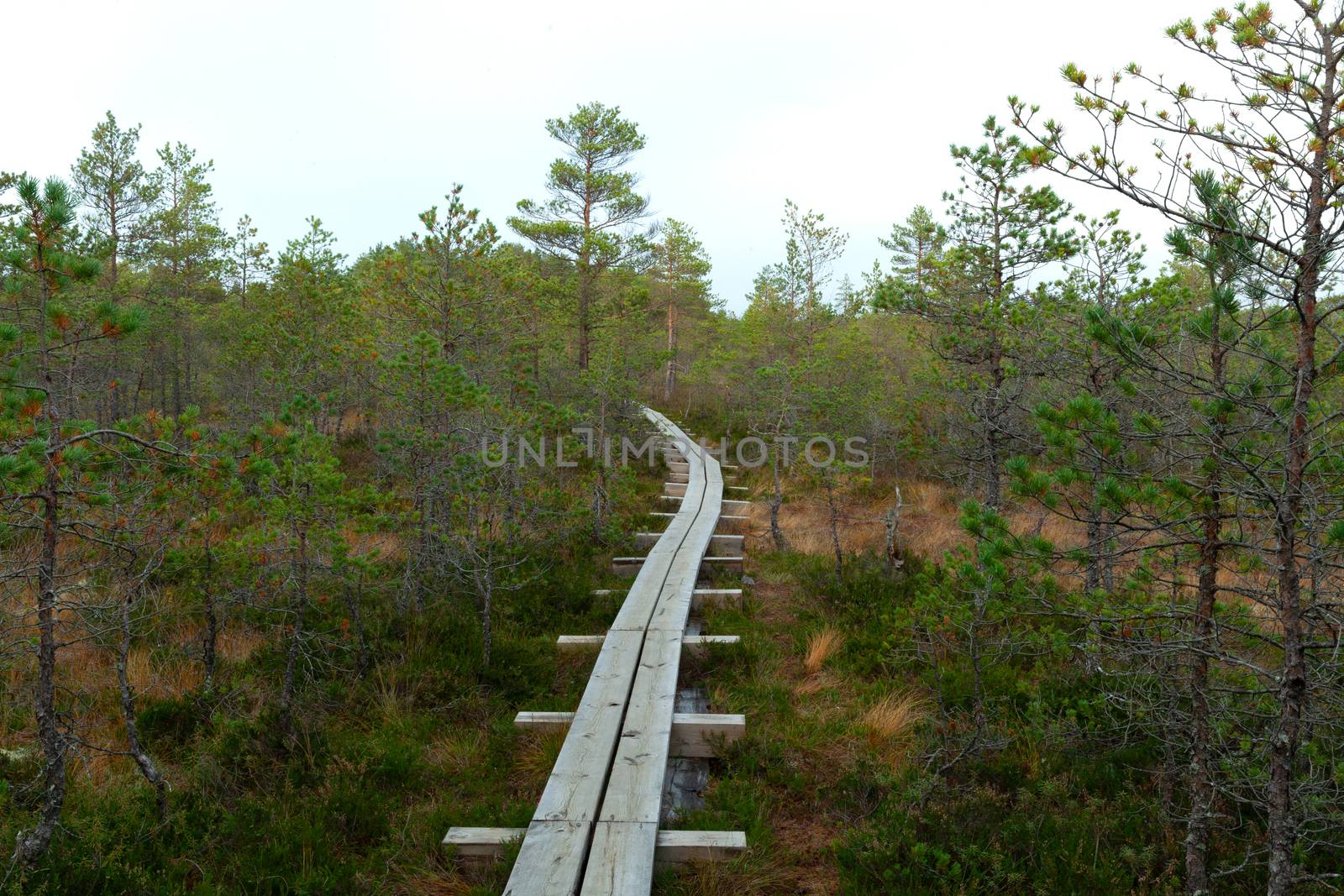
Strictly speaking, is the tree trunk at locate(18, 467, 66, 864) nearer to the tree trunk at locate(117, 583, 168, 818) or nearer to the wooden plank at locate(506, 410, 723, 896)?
the tree trunk at locate(117, 583, 168, 818)

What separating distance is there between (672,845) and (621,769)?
76 cm

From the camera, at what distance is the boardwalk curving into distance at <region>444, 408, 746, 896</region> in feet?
12.3

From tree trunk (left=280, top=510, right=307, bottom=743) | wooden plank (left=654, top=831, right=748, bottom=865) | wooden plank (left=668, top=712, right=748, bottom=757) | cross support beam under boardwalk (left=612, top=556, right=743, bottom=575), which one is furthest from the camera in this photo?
cross support beam under boardwalk (left=612, top=556, right=743, bottom=575)

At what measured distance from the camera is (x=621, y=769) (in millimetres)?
4684

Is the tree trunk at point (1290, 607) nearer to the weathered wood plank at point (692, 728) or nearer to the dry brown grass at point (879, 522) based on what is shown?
the weathered wood plank at point (692, 728)

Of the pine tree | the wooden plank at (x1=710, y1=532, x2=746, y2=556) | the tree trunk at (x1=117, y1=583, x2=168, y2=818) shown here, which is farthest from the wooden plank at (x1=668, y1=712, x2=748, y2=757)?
the pine tree

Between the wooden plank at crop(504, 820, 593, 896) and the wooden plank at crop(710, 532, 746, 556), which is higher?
the wooden plank at crop(710, 532, 746, 556)

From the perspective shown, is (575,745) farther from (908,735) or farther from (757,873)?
(908,735)

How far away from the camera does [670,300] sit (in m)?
33.5

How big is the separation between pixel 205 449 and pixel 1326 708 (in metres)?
8.60

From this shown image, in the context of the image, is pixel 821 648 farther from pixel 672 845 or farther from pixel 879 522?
pixel 879 522

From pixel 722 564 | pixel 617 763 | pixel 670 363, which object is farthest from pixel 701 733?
pixel 670 363

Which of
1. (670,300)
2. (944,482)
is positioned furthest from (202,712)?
(670,300)

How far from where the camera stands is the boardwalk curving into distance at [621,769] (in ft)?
12.3
